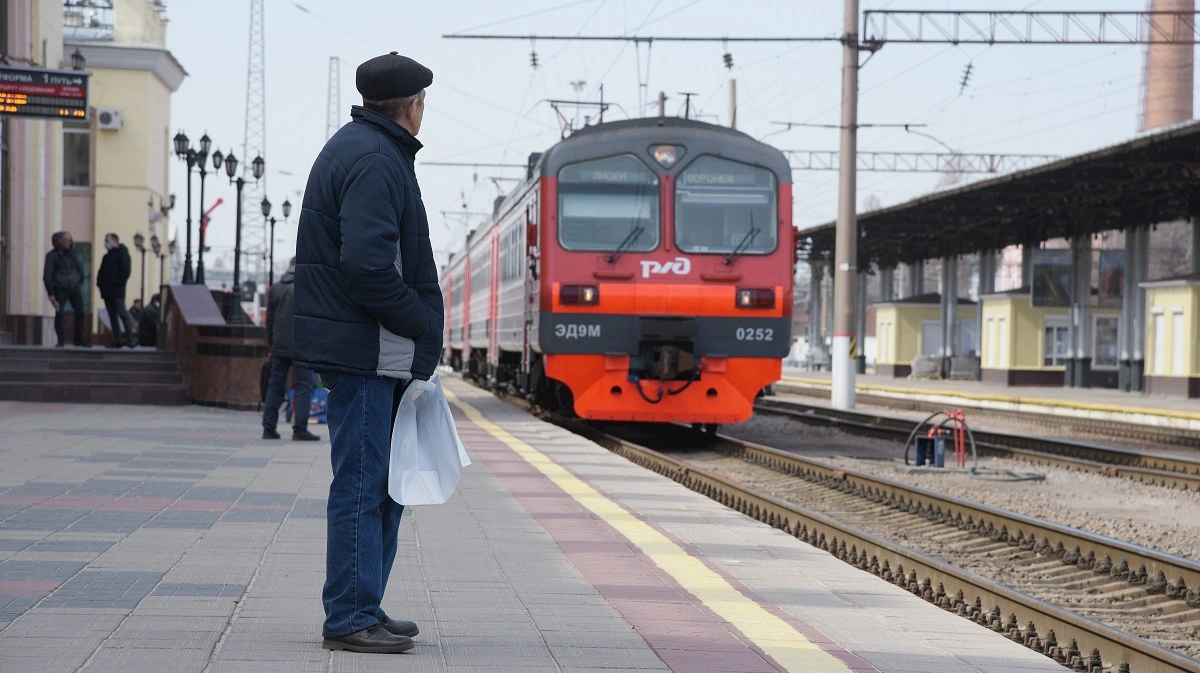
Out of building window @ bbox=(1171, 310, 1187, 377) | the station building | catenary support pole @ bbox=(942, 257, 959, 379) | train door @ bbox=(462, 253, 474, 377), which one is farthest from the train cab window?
catenary support pole @ bbox=(942, 257, 959, 379)

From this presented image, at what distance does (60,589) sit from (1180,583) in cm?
518

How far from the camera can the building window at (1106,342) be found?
3509cm

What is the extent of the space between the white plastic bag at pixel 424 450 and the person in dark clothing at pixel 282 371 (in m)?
8.16

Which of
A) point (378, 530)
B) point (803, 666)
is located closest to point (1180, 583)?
point (803, 666)

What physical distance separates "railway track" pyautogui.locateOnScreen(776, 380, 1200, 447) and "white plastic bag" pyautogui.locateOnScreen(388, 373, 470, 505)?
1481 cm

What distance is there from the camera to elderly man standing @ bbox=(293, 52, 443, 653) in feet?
13.7

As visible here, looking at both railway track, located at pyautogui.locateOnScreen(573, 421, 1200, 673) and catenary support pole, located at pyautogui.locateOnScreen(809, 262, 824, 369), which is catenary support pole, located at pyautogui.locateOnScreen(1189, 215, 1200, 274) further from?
catenary support pole, located at pyautogui.locateOnScreen(809, 262, 824, 369)

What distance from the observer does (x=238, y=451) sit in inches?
451

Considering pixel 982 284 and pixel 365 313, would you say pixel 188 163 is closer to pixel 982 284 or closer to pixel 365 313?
pixel 365 313

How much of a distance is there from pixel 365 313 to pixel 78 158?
126ft

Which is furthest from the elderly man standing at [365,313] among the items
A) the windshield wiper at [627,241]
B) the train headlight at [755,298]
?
the train headlight at [755,298]

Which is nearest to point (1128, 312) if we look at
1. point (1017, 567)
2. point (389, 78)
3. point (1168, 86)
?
point (1017, 567)

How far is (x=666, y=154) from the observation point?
1502cm

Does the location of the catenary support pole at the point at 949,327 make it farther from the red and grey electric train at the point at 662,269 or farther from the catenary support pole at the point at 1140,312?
the red and grey electric train at the point at 662,269
